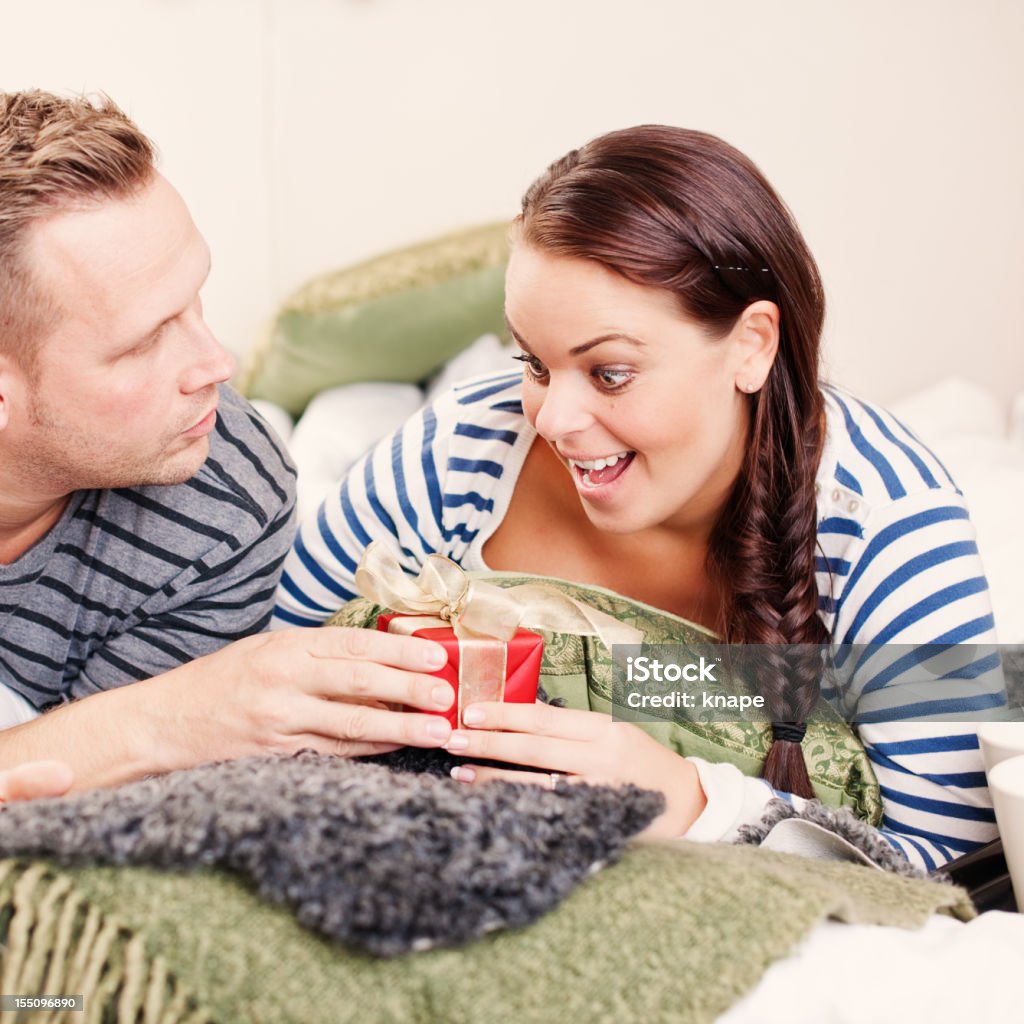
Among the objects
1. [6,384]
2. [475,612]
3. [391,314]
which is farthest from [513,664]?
[391,314]

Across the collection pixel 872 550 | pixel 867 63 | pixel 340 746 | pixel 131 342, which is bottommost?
pixel 340 746

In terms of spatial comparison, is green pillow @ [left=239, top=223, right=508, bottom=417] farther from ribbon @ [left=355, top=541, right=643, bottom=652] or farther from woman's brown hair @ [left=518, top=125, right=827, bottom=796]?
ribbon @ [left=355, top=541, right=643, bottom=652]

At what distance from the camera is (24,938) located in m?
0.68

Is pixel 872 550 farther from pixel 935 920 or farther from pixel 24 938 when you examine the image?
pixel 24 938


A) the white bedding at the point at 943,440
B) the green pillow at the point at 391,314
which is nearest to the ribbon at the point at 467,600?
the white bedding at the point at 943,440

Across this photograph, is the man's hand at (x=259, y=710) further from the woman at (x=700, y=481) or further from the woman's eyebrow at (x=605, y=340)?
the woman's eyebrow at (x=605, y=340)

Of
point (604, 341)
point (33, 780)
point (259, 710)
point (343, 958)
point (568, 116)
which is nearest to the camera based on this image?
point (343, 958)

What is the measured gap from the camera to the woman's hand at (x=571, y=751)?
3.02ft

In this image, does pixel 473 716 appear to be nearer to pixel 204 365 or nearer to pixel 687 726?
pixel 687 726

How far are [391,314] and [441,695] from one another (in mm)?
1184

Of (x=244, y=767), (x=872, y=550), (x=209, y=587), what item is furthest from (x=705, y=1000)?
(x=209, y=587)

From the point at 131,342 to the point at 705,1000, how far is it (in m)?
0.73

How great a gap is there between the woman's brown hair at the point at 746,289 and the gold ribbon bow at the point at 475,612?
19 centimetres

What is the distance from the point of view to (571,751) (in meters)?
0.94
